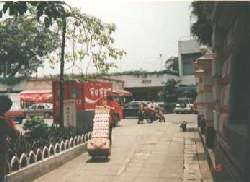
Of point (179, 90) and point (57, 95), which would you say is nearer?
point (57, 95)

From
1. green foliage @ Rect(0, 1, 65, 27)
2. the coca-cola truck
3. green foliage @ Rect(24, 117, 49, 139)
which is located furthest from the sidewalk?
the coca-cola truck

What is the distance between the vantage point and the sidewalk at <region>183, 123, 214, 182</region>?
477 inches

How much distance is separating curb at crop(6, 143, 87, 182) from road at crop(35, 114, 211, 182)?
0.49 feet

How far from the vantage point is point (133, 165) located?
1469 centimetres

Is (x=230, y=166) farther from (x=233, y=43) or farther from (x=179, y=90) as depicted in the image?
(x=179, y=90)

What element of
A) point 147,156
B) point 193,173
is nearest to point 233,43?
point 193,173

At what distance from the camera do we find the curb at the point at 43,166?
11.2 metres

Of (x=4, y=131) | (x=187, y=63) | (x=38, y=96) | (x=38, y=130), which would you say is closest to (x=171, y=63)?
(x=187, y=63)

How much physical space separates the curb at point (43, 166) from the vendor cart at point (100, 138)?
0.80 meters

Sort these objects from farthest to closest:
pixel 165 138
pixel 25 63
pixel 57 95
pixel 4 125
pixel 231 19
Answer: pixel 25 63 → pixel 57 95 → pixel 165 138 → pixel 4 125 → pixel 231 19

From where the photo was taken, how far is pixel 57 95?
28.1 m

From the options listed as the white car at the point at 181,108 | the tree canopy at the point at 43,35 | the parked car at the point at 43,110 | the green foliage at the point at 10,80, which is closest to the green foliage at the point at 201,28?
the tree canopy at the point at 43,35

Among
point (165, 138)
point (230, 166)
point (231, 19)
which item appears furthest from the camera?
point (165, 138)

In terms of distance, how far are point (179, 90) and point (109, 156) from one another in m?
38.5
